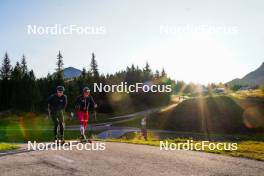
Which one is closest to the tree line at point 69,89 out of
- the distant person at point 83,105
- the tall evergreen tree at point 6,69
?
the tall evergreen tree at point 6,69

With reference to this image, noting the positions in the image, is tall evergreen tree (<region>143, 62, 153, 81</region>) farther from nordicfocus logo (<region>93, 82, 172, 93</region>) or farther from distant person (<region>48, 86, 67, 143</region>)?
distant person (<region>48, 86, 67, 143</region>)

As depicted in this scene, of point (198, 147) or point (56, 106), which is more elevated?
point (56, 106)

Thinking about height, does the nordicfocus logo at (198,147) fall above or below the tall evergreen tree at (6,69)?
below

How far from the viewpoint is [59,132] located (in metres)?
14.2

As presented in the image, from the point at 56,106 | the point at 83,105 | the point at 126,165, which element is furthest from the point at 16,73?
the point at 126,165

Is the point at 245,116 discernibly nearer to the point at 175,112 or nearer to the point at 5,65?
the point at 175,112

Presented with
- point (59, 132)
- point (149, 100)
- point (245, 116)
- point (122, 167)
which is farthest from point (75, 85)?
point (122, 167)

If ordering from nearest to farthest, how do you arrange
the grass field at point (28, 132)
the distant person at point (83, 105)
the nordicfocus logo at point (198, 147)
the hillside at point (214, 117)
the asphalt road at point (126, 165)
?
the asphalt road at point (126, 165)
the nordicfocus logo at point (198, 147)
the distant person at point (83, 105)
the grass field at point (28, 132)
the hillside at point (214, 117)

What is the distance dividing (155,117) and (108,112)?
105ft

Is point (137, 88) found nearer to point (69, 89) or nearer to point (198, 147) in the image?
point (69, 89)

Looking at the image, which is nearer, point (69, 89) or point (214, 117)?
point (214, 117)

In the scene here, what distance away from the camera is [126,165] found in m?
7.91

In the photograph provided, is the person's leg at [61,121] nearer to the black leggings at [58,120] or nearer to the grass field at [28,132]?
the black leggings at [58,120]

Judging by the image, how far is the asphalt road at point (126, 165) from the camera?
704 cm
